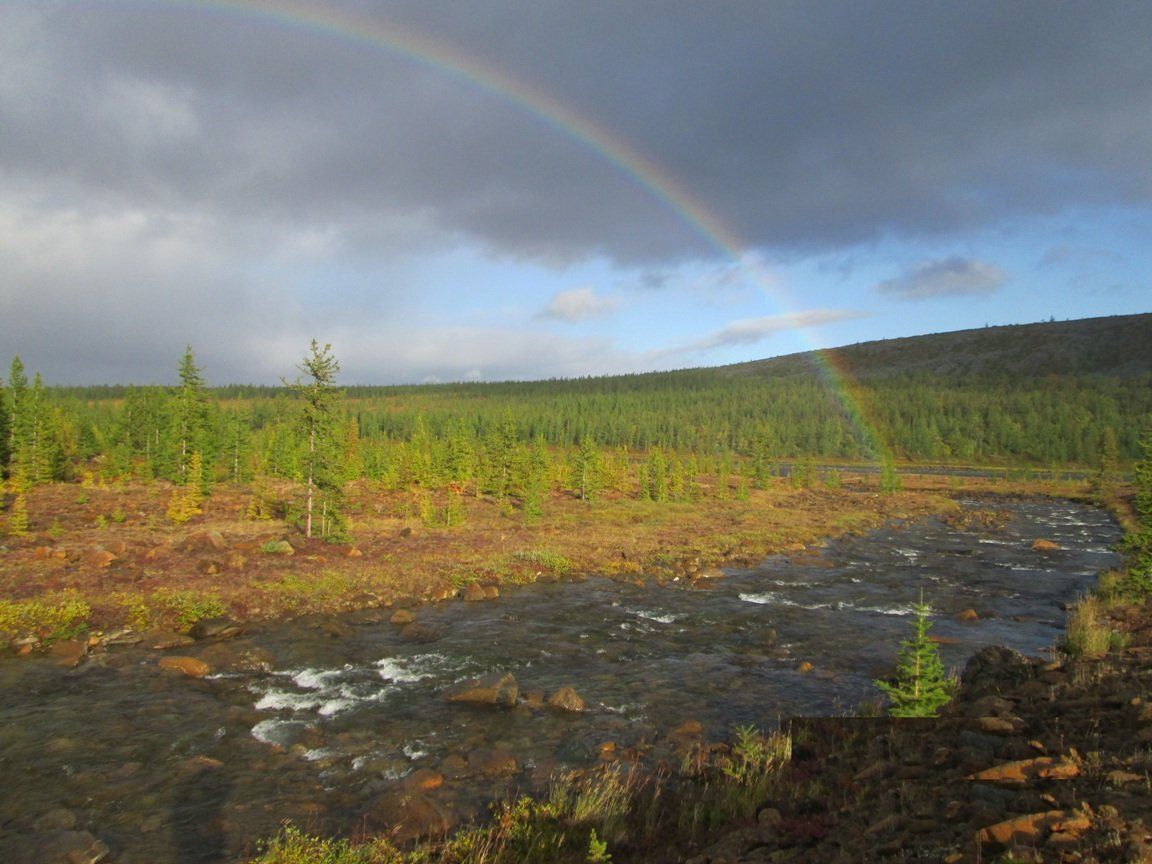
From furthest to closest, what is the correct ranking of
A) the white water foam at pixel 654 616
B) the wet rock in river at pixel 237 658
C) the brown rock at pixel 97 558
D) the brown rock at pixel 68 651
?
the brown rock at pixel 97 558 → the white water foam at pixel 654 616 → the wet rock in river at pixel 237 658 → the brown rock at pixel 68 651

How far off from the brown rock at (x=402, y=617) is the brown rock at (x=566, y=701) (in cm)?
953

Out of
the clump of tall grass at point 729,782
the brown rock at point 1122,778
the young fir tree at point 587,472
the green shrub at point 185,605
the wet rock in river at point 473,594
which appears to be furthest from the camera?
the young fir tree at point 587,472

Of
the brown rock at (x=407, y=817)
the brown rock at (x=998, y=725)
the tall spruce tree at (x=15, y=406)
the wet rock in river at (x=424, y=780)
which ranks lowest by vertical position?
the wet rock in river at (x=424, y=780)

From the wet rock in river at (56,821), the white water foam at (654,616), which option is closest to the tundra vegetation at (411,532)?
the wet rock in river at (56,821)

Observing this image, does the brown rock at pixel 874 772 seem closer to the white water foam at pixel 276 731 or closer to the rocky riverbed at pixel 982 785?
the rocky riverbed at pixel 982 785

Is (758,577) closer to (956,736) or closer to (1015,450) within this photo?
(956,736)

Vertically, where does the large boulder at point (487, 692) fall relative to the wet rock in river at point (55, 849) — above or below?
below

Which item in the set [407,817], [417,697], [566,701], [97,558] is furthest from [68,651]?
[566,701]

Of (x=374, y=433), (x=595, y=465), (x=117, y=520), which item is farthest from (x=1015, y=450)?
(x=117, y=520)

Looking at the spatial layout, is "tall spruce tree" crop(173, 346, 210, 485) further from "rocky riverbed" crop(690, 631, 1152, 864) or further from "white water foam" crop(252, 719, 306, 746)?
"rocky riverbed" crop(690, 631, 1152, 864)

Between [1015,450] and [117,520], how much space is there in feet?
573

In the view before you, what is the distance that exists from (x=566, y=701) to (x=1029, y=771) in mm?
10361

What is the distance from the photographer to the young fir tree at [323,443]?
33.9m

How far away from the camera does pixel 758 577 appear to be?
33.7 meters
